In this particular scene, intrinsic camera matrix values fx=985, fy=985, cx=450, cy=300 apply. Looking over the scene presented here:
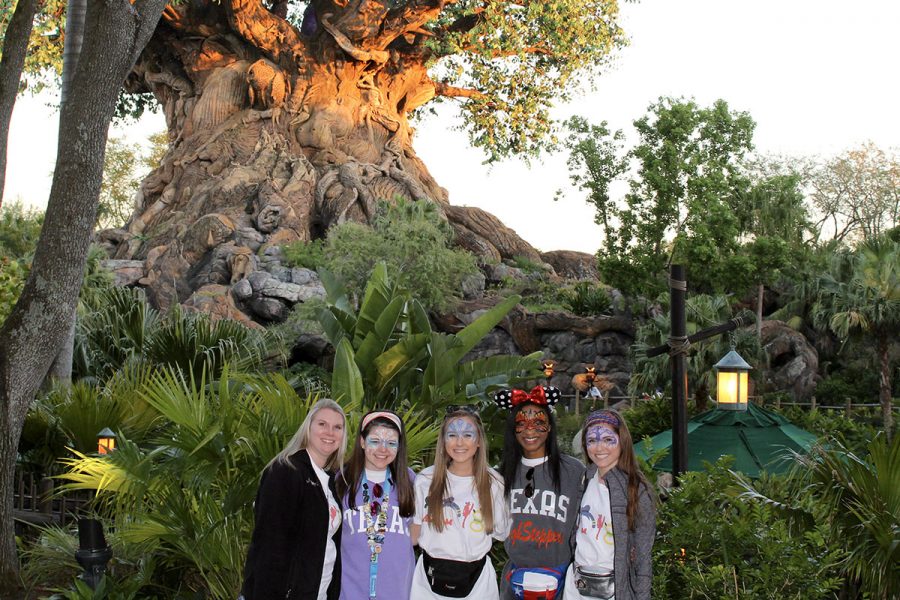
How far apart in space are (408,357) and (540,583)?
520 cm

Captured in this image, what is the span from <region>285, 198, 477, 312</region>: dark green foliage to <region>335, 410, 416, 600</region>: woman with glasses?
2637 centimetres

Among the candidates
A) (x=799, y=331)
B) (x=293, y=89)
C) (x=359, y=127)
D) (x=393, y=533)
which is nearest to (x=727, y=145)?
(x=799, y=331)

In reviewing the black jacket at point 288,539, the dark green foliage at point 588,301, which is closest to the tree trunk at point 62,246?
the black jacket at point 288,539

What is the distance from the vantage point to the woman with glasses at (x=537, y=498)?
14.7ft

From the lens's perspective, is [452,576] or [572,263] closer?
[452,576]

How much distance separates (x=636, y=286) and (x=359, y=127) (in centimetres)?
1329

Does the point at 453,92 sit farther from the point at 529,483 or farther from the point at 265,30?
the point at 529,483

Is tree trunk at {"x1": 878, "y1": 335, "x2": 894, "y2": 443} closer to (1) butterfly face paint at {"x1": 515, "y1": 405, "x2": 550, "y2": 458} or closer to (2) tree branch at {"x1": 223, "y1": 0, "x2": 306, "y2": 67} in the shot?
(1) butterfly face paint at {"x1": 515, "y1": 405, "x2": 550, "y2": 458}

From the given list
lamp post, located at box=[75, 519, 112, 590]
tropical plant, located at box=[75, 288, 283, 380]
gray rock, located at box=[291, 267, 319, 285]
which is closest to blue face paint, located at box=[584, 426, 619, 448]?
lamp post, located at box=[75, 519, 112, 590]

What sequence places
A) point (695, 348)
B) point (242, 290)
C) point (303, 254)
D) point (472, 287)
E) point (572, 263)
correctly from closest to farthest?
point (695, 348), point (242, 290), point (303, 254), point (472, 287), point (572, 263)

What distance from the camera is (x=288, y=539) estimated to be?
177 inches

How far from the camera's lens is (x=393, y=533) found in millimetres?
4574

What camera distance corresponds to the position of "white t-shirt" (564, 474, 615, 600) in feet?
14.5

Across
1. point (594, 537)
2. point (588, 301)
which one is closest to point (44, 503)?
point (594, 537)
